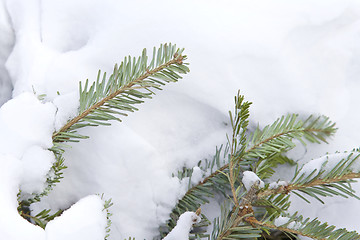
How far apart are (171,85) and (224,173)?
0.16m

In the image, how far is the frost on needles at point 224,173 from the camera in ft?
1.44

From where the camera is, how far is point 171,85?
56 cm

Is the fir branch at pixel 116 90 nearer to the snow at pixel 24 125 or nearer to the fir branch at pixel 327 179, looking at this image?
the snow at pixel 24 125

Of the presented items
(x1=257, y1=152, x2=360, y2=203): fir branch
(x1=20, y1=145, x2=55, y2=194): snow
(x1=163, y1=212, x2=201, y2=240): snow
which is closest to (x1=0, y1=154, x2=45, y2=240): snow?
(x1=20, y1=145, x2=55, y2=194): snow

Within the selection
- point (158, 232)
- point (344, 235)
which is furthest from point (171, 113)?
point (344, 235)

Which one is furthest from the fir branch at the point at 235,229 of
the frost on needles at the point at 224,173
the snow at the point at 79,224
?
the snow at the point at 79,224

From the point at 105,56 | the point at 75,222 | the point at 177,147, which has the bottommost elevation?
the point at 75,222

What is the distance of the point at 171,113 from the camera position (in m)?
A: 0.55

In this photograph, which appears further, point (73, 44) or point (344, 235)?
point (73, 44)

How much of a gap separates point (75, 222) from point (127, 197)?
0.39ft

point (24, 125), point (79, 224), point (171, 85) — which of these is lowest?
point (79, 224)

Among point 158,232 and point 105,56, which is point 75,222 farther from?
point 105,56

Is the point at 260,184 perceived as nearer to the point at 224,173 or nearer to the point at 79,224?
the point at 224,173

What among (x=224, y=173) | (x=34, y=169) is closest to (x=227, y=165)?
(x=224, y=173)
